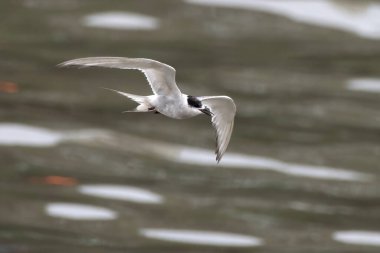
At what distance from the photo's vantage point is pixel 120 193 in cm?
1644

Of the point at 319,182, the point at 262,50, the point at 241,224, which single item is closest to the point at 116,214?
the point at 241,224

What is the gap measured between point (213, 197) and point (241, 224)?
2.73 feet

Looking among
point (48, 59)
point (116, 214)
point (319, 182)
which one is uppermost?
point (48, 59)

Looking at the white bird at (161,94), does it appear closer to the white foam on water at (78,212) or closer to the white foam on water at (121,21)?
the white foam on water at (78,212)

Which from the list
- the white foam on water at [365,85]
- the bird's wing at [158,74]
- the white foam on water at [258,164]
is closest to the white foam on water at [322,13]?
the white foam on water at [365,85]

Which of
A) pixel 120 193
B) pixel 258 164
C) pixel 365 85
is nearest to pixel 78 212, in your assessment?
pixel 120 193

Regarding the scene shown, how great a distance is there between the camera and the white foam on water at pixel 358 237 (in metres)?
15.3

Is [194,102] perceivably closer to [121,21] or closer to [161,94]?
[161,94]

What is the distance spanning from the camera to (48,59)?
714 inches

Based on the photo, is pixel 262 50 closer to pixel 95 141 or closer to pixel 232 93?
pixel 232 93

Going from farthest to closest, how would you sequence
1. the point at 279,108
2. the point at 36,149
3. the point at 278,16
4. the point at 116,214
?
the point at 278,16 → the point at 279,108 → the point at 36,149 → the point at 116,214

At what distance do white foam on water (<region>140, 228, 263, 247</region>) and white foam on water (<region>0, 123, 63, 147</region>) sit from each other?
2.46 m

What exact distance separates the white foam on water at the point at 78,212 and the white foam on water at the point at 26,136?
5.28 ft

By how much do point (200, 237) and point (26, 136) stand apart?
122 inches
